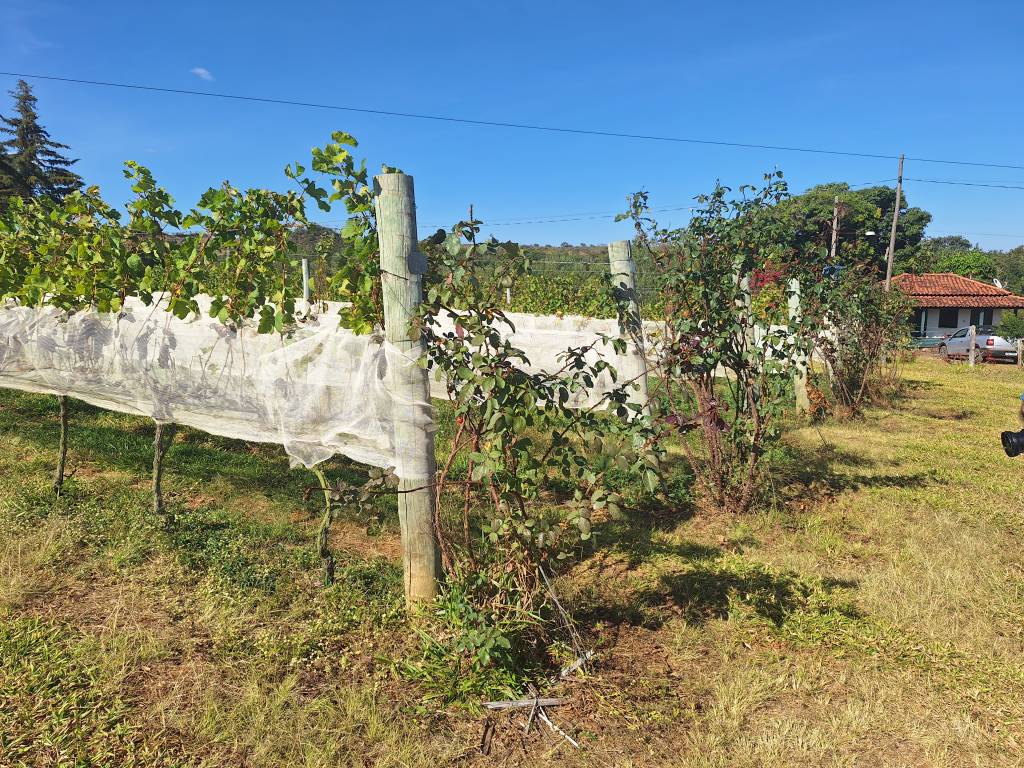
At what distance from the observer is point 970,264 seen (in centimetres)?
4856

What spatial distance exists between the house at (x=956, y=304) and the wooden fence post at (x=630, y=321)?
33.8 meters

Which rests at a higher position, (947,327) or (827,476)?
(947,327)

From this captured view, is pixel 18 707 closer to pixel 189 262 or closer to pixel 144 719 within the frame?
pixel 144 719

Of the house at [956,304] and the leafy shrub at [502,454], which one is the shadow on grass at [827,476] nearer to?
the leafy shrub at [502,454]

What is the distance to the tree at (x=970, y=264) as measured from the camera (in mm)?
47281

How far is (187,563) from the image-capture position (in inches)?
138

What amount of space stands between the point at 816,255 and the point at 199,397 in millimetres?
4358

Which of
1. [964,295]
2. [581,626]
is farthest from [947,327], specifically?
[581,626]

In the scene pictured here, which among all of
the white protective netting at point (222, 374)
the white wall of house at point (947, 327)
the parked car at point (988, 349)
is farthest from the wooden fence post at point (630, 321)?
the white wall of house at point (947, 327)

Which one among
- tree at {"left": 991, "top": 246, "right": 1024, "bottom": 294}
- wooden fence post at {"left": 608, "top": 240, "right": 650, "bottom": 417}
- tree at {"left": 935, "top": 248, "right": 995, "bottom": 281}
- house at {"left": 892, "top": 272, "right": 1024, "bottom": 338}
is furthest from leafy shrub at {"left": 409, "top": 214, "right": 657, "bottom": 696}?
tree at {"left": 991, "top": 246, "right": 1024, "bottom": 294}

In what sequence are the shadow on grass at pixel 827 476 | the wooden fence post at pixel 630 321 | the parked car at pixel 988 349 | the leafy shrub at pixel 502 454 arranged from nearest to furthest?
the leafy shrub at pixel 502 454
the wooden fence post at pixel 630 321
the shadow on grass at pixel 827 476
the parked car at pixel 988 349

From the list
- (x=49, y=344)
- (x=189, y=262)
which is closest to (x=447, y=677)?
(x=189, y=262)

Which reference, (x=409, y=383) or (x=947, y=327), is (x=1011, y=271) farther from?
(x=409, y=383)

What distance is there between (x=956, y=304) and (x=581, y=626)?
37557mm
